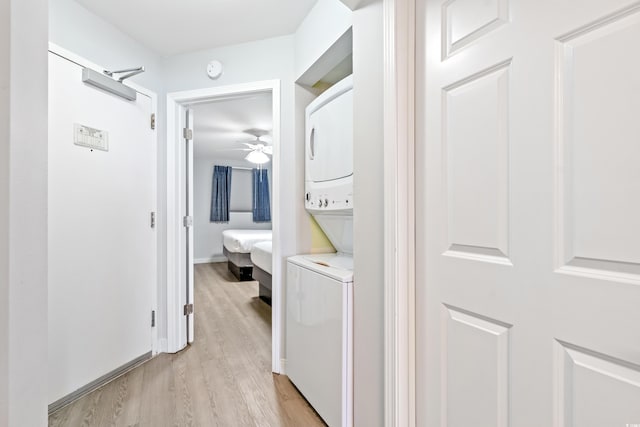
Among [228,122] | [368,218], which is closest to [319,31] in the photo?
[368,218]

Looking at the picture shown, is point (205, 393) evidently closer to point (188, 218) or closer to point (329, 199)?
point (188, 218)

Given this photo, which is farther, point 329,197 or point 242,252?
point 242,252

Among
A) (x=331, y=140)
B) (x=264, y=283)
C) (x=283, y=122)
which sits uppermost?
(x=283, y=122)

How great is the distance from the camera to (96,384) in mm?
1946

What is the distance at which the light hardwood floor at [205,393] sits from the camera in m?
1.64

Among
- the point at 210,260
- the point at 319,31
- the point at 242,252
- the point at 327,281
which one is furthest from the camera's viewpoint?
the point at 210,260

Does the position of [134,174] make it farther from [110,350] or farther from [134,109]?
[110,350]

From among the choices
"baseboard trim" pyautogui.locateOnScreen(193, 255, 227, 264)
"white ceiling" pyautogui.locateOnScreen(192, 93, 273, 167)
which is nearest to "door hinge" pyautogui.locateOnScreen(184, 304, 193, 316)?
"white ceiling" pyautogui.locateOnScreen(192, 93, 273, 167)

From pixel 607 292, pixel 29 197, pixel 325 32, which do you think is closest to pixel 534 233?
pixel 607 292

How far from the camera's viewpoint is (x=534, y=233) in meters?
0.74

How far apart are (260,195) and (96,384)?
5.64 metres

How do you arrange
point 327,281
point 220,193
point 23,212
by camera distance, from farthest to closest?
point 220,193 → point 327,281 → point 23,212

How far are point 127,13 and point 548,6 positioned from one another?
88.8 inches

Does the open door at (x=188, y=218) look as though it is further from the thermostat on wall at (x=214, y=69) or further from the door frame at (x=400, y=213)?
the door frame at (x=400, y=213)
